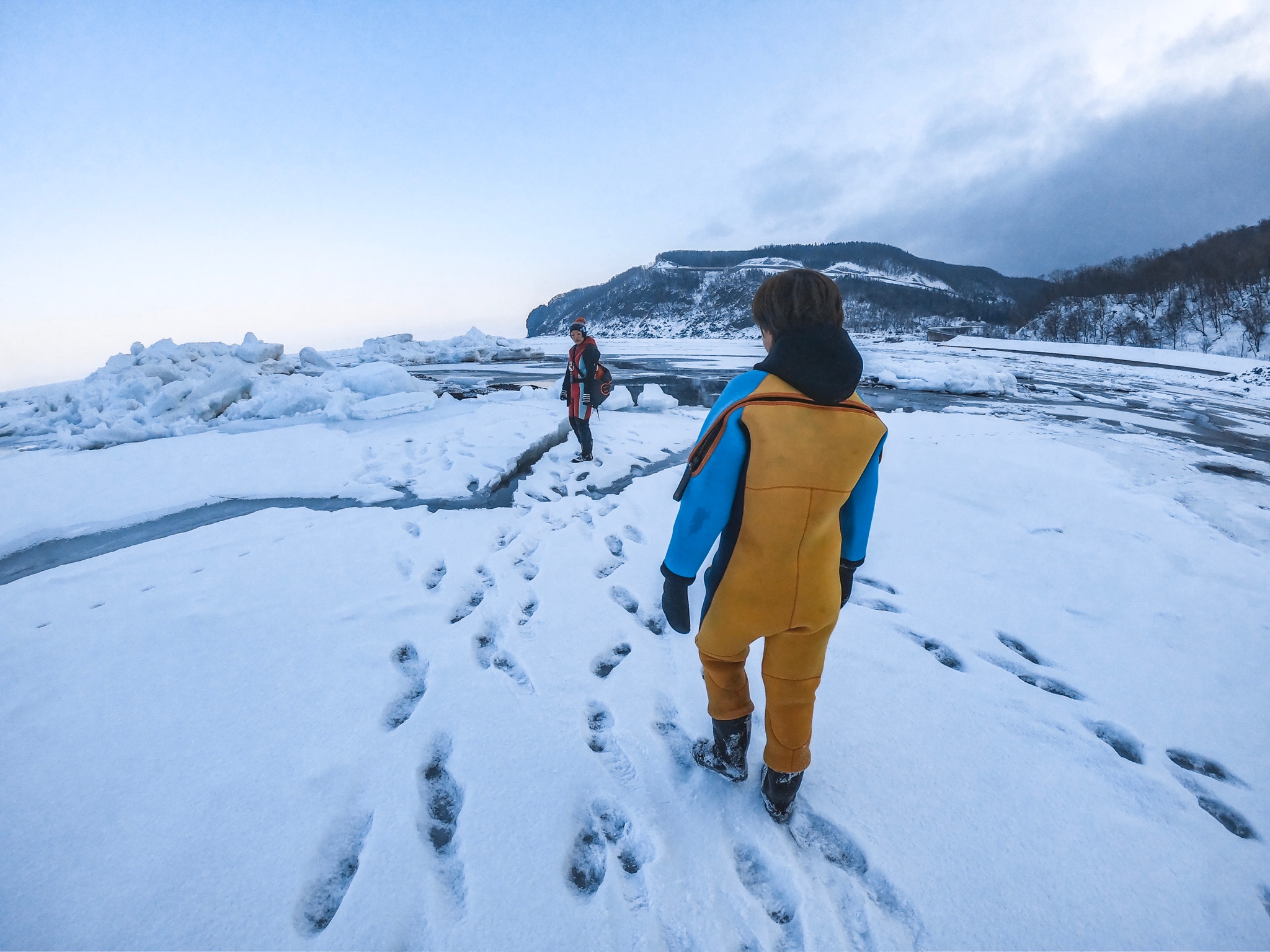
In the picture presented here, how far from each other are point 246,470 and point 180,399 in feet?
21.0

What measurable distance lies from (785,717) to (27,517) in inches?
259

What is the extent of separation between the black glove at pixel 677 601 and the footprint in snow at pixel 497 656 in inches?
41.4

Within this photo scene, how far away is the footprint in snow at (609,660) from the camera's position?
→ 7.96ft

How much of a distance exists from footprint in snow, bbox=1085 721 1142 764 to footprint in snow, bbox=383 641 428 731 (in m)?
2.90

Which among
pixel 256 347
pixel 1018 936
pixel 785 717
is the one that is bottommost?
pixel 1018 936

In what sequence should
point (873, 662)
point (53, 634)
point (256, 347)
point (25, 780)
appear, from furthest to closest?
1. point (256, 347)
2. point (53, 634)
3. point (873, 662)
4. point (25, 780)

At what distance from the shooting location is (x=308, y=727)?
2.02 m

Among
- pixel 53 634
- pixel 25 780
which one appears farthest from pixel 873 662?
pixel 53 634

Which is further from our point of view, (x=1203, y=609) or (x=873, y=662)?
(x=1203, y=609)

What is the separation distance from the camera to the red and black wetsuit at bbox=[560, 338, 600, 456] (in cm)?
555

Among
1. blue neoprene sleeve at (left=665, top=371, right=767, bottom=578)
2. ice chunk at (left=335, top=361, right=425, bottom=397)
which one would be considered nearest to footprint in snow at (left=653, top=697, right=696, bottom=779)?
blue neoprene sleeve at (left=665, top=371, right=767, bottom=578)

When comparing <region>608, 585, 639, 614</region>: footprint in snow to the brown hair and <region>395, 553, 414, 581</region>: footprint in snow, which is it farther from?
the brown hair

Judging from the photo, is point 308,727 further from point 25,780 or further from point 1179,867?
point 1179,867

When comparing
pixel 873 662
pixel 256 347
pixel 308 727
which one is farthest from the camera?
pixel 256 347
